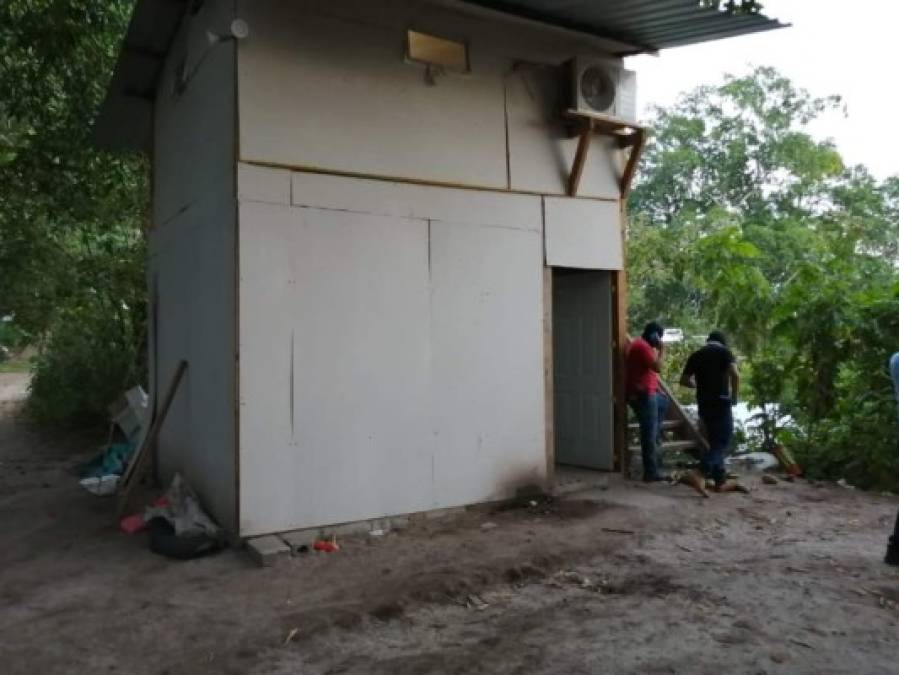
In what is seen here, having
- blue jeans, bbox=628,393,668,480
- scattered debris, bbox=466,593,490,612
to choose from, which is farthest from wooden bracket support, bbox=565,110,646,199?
scattered debris, bbox=466,593,490,612

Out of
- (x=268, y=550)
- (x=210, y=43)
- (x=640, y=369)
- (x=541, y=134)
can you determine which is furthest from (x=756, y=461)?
(x=210, y=43)

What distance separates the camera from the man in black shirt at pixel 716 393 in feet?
25.3

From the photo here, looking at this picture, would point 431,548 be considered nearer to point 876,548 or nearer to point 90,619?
point 90,619

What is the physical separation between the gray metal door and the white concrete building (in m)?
0.06

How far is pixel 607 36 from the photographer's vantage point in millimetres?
7762

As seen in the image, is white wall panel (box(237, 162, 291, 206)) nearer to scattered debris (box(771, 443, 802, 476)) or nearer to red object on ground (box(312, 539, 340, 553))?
red object on ground (box(312, 539, 340, 553))

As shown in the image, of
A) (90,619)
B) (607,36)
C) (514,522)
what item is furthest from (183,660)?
(607,36)

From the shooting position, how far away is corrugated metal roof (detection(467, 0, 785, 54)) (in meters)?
6.86

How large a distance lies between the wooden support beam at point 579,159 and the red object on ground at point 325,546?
4092mm

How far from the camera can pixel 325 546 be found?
590 centimetres

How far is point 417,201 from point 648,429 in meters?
3.52

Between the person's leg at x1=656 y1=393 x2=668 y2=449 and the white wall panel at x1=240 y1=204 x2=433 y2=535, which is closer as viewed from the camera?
the white wall panel at x1=240 y1=204 x2=433 y2=535

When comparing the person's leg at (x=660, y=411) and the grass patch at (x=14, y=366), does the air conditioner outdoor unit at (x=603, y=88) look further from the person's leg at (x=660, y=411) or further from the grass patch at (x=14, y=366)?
the grass patch at (x=14, y=366)

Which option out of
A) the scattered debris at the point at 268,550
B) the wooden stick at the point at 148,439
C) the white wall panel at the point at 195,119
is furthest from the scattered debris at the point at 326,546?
the white wall panel at the point at 195,119
